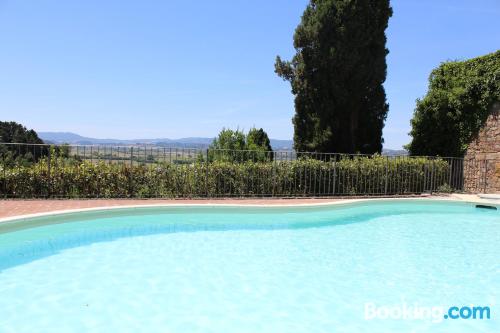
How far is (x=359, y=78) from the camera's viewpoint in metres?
15.0

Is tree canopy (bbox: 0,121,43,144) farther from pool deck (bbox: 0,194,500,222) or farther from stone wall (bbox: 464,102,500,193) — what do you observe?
stone wall (bbox: 464,102,500,193)

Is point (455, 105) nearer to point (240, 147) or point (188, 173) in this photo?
point (240, 147)

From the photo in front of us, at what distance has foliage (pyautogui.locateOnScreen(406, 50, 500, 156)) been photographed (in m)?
13.9

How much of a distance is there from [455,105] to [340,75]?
171 inches

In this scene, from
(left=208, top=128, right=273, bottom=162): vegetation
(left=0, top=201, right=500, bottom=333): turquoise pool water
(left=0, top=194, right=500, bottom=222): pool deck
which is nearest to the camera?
(left=0, top=201, right=500, bottom=333): turquoise pool water

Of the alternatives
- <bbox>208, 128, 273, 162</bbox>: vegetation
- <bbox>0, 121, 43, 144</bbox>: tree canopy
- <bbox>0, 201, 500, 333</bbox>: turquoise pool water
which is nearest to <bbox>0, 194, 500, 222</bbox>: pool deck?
<bbox>0, 201, 500, 333</bbox>: turquoise pool water

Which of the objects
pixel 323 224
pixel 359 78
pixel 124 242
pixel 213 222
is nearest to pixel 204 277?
pixel 124 242

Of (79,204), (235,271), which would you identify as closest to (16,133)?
(79,204)

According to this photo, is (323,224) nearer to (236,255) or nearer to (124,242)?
(236,255)

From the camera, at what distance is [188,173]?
1059 cm

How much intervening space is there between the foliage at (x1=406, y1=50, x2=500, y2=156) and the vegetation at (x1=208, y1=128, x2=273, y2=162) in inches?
239

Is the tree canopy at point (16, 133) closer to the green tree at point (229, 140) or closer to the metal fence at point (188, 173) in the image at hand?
the green tree at point (229, 140)

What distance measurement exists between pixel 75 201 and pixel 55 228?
2392 millimetres

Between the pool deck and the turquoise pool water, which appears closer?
the turquoise pool water
